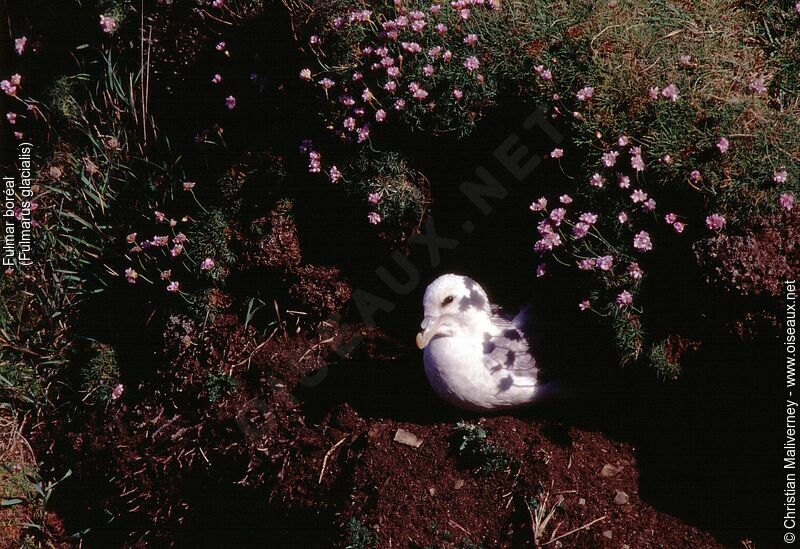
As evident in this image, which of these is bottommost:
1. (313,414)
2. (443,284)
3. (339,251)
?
(313,414)

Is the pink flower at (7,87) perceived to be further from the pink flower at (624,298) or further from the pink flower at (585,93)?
the pink flower at (624,298)

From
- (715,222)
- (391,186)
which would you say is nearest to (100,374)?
(391,186)

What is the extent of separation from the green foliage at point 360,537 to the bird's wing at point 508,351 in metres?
1.00

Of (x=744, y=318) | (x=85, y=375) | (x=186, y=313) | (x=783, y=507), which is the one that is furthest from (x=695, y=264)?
(x=85, y=375)

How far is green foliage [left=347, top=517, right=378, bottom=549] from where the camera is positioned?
3.39m

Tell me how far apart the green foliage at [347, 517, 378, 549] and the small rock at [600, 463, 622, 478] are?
45.4 inches

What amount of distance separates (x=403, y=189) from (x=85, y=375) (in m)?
2.36

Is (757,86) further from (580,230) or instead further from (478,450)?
(478,450)

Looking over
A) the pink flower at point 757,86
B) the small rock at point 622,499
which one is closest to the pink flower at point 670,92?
the pink flower at point 757,86

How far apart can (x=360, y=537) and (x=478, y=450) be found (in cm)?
72

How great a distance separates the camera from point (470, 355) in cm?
355

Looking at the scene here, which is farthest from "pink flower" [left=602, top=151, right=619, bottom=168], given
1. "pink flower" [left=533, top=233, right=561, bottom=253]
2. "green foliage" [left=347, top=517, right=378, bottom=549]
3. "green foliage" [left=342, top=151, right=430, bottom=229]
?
"green foliage" [left=347, top=517, right=378, bottom=549]

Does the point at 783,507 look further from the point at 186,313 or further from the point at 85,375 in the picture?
the point at 85,375

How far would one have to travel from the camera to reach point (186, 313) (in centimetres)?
427
